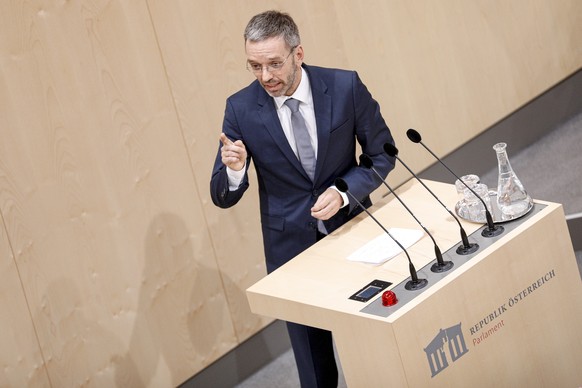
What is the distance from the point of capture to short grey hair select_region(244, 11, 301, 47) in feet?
12.3

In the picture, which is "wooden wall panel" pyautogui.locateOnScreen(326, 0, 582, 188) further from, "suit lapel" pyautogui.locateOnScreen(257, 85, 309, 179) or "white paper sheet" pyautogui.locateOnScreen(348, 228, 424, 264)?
"white paper sheet" pyautogui.locateOnScreen(348, 228, 424, 264)

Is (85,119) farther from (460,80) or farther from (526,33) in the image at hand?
(526,33)

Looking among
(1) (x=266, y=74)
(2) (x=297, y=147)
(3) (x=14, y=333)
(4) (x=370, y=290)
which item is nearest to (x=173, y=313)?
(3) (x=14, y=333)

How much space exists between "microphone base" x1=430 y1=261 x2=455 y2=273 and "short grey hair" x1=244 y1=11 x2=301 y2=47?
95cm

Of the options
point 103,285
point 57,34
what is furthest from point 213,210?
point 57,34

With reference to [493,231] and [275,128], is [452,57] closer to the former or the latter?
[275,128]

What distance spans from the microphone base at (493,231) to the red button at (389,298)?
1.50 ft

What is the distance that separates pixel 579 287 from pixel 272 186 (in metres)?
1.15

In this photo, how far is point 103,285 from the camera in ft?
15.8

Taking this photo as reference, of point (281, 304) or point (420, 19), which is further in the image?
point (420, 19)

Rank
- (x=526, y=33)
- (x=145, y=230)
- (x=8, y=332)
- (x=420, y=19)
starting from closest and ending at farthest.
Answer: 1. (x=8, y=332)
2. (x=145, y=230)
3. (x=420, y=19)
4. (x=526, y=33)

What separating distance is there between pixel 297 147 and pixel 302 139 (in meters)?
0.04

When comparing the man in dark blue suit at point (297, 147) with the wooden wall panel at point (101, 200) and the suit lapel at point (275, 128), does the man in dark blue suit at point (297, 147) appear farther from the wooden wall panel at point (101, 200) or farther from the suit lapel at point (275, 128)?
the wooden wall panel at point (101, 200)

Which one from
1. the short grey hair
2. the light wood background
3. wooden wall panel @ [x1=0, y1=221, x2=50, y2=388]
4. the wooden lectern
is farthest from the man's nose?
wooden wall panel @ [x1=0, y1=221, x2=50, y2=388]
